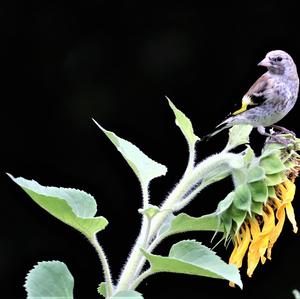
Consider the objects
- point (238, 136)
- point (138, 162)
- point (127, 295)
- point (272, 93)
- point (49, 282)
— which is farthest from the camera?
point (272, 93)

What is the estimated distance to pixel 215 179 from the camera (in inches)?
40.9

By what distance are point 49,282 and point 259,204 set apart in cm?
31

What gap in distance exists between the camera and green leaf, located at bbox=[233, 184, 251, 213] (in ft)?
3.31

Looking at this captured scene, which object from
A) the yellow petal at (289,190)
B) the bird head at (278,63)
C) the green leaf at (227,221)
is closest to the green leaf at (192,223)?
the green leaf at (227,221)

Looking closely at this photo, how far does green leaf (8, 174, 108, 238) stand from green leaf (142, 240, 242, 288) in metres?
0.09

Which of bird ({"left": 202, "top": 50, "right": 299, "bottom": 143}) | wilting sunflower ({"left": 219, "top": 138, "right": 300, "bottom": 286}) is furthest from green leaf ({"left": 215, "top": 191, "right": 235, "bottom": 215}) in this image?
bird ({"left": 202, "top": 50, "right": 299, "bottom": 143})


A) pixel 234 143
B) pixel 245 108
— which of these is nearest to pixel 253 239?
pixel 234 143

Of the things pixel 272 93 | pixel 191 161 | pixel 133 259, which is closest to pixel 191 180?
pixel 191 161

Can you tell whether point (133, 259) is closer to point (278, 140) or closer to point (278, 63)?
point (278, 140)

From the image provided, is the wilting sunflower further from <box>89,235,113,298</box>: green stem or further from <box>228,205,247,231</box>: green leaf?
<box>89,235,113,298</box>: green stem

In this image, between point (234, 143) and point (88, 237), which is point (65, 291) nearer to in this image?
point (88, 237)

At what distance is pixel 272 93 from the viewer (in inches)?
65.6

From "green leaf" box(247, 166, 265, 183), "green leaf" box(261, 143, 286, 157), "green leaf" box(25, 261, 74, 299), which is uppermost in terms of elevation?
"green leaf" box(261, 143, 286, 157)

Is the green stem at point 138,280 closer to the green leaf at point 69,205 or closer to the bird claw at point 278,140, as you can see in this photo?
the green leaf at point 69,205
